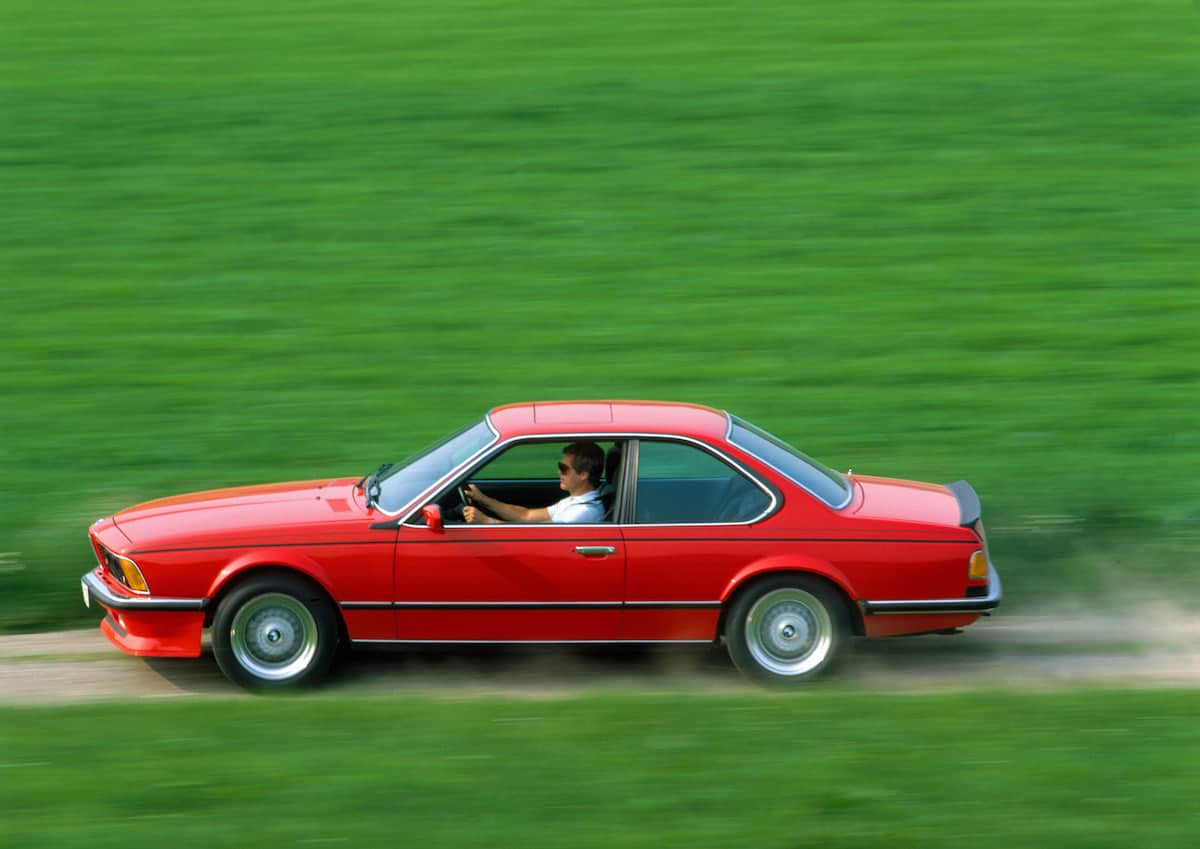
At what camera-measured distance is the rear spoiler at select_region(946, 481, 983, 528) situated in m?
8.10

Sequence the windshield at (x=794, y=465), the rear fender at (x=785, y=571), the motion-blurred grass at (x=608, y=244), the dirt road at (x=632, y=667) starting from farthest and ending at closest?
the motion-blurred grass at (x=608, y=244)
the windshield at (x=794, y=465)
the dirt road at (x=632, y=667)
the rear fender at (x=785, y=571)

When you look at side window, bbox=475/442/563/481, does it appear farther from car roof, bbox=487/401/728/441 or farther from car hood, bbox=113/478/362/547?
car hood, bbox=113/478/362/547

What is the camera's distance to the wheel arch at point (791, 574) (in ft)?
25.6

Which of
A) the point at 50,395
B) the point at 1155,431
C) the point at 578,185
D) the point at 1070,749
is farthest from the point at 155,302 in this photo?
the point at 1070,749

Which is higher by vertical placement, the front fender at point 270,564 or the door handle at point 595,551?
the door handle at point 595,551

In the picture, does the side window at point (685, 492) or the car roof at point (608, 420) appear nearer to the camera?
the side window at point (685, 492)

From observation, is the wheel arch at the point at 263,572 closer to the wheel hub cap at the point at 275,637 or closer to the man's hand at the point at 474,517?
the wheel hub cap at the point at 275,637

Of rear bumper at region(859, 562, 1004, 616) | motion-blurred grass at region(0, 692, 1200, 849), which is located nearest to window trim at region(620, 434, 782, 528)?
rear bumper at region(859, 562, 1004, 616)

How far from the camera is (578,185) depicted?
15680mm

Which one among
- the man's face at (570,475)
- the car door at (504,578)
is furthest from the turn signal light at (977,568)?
the man's face at (570,475)

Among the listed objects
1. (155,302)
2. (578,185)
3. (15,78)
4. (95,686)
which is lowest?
(95,686)

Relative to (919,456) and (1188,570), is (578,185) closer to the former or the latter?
(919,456)

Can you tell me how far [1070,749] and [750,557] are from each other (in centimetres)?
195

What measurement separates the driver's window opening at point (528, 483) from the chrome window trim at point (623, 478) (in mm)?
27
